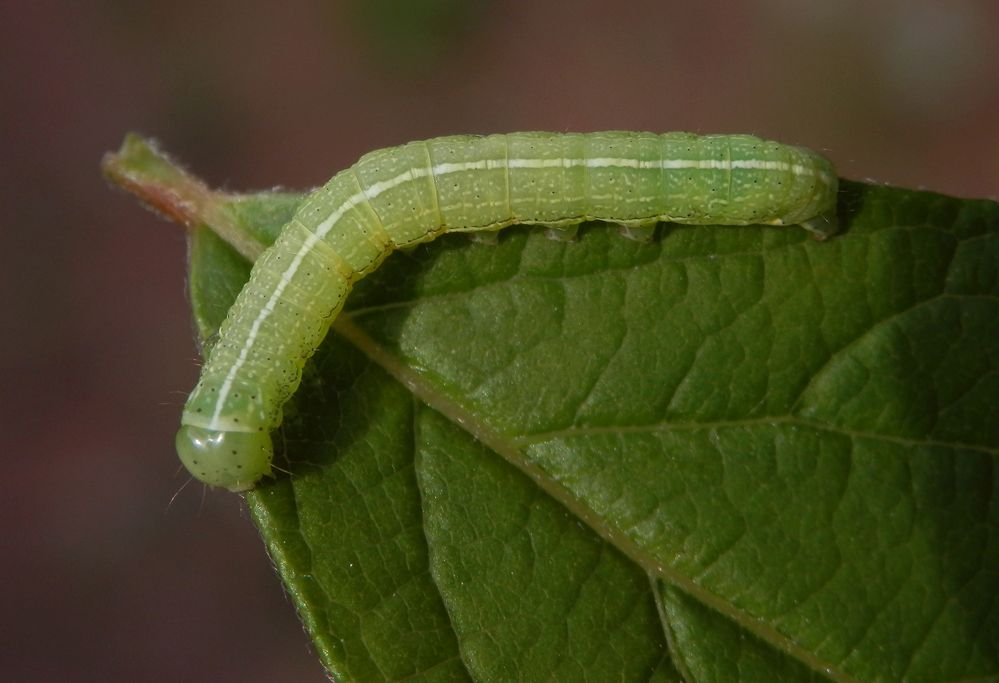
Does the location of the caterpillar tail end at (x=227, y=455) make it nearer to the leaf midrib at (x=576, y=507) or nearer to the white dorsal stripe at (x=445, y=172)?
the white dorsal stripe at (x=445, y=172)

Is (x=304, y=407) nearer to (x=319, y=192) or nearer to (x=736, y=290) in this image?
(x=319, y=192)

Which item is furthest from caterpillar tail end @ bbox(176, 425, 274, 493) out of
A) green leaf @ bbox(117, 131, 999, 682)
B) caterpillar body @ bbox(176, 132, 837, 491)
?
green leaf @ bbox(117, 131, 999, 682)

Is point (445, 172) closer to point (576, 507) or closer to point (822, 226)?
point (576, 507)

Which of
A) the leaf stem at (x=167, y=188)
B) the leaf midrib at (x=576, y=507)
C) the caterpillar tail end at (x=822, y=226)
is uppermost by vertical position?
the leaf stem at (x=167, y=188)


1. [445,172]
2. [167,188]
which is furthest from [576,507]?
[167,188]

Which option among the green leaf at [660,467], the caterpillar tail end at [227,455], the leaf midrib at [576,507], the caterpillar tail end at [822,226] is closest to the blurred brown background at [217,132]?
the caterpillar tail end at [822,226]

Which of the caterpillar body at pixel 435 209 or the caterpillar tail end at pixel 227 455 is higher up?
the caterpillar body at pixel 435 209
